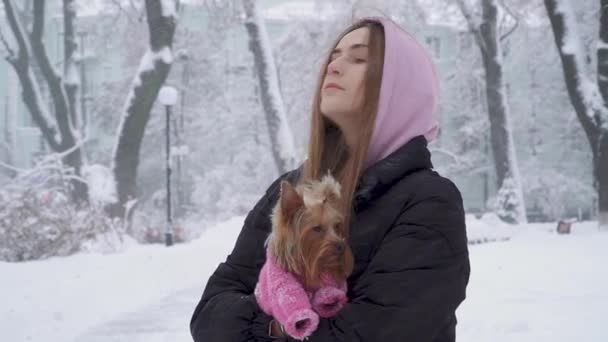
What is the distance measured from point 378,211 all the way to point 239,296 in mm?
375

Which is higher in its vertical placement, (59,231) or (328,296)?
(328,296)

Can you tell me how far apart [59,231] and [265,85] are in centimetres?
388

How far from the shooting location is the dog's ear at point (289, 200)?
1189 mm

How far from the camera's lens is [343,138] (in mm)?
1421

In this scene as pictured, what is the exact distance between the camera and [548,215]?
8234 millimetres

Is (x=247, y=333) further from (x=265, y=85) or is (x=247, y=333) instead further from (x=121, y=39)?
(x=265, y=85)

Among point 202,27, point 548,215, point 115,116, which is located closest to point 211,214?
point 115,116

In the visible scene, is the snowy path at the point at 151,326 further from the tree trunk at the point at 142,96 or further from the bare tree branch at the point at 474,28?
the bare tree branch at the point at 474,28

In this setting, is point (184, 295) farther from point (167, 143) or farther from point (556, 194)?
point (556, 194)

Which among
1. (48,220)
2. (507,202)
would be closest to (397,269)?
(48,220)

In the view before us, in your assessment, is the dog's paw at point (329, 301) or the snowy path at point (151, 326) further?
the snowy path at point (151, 326)

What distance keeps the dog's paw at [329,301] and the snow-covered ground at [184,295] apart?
Result: 2.93 m

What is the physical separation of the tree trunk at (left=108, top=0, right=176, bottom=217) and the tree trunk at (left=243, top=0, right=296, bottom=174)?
142 cm

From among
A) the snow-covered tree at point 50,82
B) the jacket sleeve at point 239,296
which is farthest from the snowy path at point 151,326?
the snow-covered tree at point 50,82
